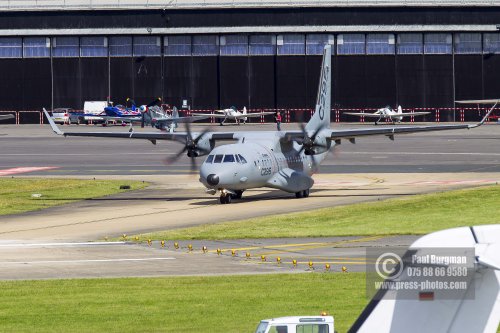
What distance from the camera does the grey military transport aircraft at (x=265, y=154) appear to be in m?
45.9

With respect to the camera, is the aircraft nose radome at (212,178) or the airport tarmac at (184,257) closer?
the airport tarmac at (184,257)

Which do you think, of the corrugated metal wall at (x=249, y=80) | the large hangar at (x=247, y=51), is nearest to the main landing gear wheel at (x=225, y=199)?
the large hangar at (x=247, y=51)

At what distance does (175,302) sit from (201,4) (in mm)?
100844

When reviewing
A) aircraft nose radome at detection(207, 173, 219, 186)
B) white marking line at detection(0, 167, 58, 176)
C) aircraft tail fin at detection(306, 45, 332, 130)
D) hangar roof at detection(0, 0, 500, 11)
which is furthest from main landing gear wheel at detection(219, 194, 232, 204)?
hangar roof at detection(0, 0, 500, 11)

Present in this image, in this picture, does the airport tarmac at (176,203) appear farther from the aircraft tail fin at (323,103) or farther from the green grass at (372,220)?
the aircraft tail fin at (323,103)

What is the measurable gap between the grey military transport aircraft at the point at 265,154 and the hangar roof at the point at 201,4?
69.2 m

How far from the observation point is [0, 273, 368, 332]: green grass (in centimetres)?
2244

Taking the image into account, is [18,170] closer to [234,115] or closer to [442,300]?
[234,115]

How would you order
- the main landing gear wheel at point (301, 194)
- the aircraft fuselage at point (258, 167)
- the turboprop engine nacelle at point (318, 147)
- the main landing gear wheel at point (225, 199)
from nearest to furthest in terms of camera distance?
the aircraft fuselage at point (258, 167) → the main landing gear wheel at point (225, 199) → the main landing gear wheel at point (301, 194) → the turboprop engine nacelle at point (318, 147)

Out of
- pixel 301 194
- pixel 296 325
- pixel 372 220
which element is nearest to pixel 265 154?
pixel 301 194

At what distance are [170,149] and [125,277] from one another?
60.0 meters

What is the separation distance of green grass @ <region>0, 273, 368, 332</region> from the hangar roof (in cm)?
9529

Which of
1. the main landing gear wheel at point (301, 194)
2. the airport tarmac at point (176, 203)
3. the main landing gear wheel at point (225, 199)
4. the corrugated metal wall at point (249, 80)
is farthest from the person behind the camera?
the corrugated metal wall at point (249, 80)

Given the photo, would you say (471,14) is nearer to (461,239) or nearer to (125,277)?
(125,277)
